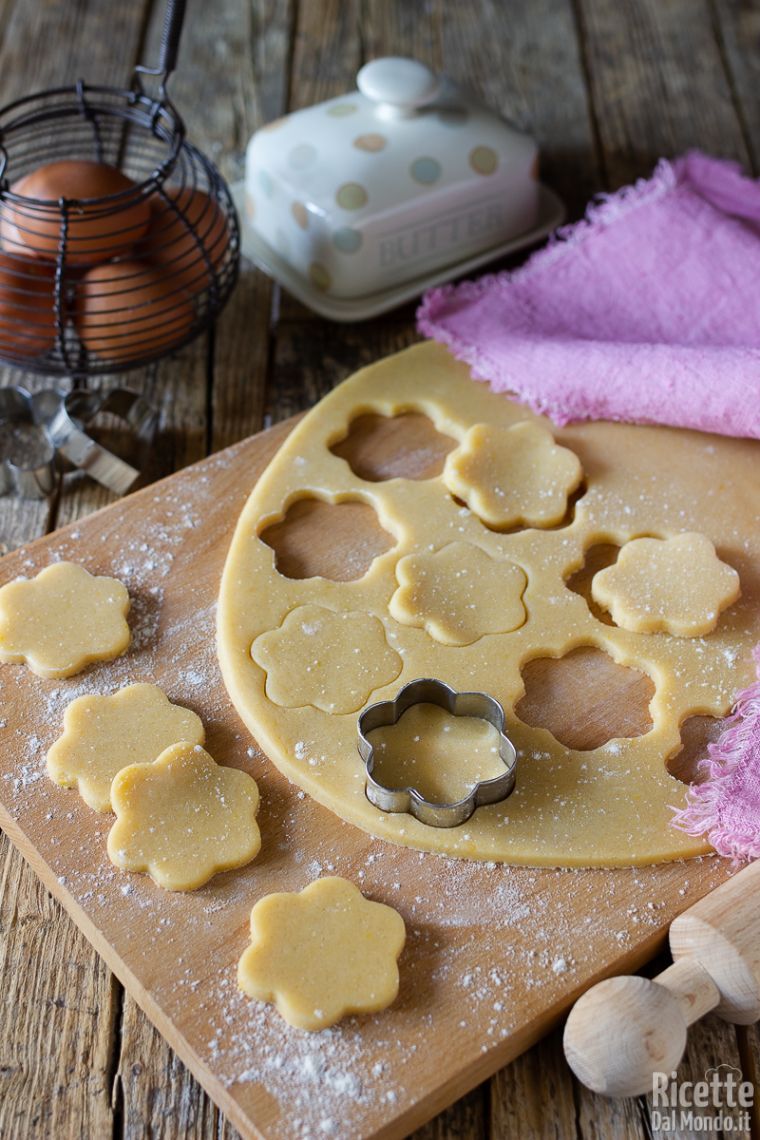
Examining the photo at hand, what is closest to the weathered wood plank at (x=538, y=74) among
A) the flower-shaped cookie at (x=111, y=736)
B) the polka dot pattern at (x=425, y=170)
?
the polka dot pattern at (x=425, y=170)

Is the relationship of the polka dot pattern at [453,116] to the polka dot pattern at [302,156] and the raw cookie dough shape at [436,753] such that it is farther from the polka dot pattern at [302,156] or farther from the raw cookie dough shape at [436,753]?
the raw cookie dough shape at [436,753]

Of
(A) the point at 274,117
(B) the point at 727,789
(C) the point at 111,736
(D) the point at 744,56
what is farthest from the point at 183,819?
(D) the point at 744,56

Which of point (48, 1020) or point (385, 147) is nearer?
point (48, 1020)

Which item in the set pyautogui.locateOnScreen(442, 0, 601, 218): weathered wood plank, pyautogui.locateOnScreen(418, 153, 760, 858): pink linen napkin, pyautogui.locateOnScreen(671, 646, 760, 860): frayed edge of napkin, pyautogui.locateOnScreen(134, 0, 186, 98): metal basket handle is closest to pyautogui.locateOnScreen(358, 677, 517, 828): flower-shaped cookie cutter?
pyautogui.locateOnScreen(671, 646, 760, 860): frayed edge of napkin

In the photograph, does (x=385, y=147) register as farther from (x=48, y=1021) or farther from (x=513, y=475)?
(x=48, y=1021)

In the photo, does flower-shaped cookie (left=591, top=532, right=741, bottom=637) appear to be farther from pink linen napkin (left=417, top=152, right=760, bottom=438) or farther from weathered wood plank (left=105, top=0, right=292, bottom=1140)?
weathered wood plank (left=105, top=0, right=292, bottom=1140)
